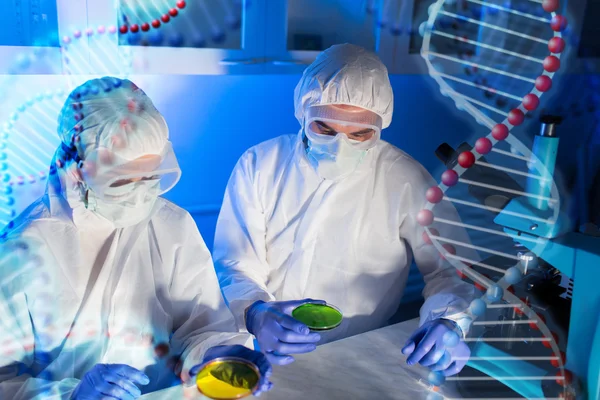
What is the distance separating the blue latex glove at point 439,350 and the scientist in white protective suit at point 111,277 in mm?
360

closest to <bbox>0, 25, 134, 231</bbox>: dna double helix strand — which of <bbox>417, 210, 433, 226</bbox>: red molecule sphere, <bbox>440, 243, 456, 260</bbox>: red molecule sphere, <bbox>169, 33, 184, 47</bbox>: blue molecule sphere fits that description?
<bbox>169, 33, 184, 47</bbox>: blue molecule sphere

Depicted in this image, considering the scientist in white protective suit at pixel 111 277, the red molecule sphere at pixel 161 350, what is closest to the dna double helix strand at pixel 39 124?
the scientist in white protective suit at pixel 111 277

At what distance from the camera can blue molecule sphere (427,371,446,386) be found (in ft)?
4.09

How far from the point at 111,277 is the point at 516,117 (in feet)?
7.83

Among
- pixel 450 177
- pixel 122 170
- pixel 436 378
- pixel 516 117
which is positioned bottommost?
pixel 436 378

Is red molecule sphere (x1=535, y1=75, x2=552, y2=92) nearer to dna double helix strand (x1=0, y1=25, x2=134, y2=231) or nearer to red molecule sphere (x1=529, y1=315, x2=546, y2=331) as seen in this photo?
red molecule sphere (x1=529, y1=315, x2=546, y2=331)

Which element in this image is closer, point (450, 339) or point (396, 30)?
point (450, 339)

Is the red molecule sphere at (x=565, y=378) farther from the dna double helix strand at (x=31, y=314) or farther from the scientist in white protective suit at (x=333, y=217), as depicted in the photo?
the dna double helix strand at (x=31, y=314)

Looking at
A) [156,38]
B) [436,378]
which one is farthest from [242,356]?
[156,38]

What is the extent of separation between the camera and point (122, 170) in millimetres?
1114

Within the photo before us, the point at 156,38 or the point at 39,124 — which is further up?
the point at 156,38

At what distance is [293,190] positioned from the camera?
169 cm

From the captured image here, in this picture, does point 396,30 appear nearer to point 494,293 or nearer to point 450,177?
point 450,177

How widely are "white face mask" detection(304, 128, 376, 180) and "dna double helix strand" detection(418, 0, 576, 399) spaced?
0.86 feet
